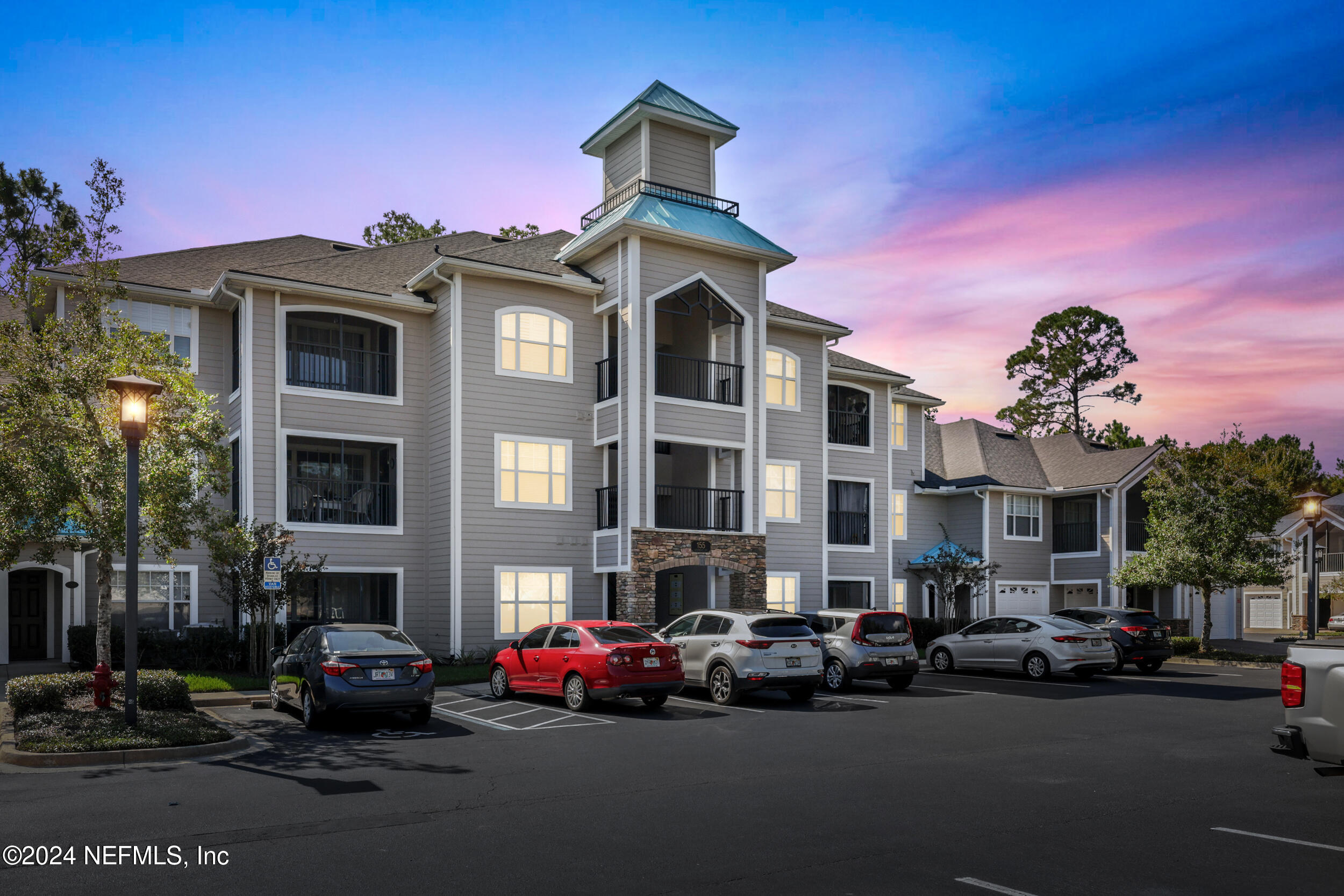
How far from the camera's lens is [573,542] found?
26172mm

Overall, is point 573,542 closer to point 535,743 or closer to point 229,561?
point 229,561

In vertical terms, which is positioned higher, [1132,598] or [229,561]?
[229,561]

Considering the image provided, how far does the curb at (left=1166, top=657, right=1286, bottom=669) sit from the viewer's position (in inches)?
1108

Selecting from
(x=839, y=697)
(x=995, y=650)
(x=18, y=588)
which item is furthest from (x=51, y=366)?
(x=995, y=650)

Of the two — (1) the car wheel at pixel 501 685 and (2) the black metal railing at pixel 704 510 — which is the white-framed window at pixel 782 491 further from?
(1) the car wheel at pixel 501 685

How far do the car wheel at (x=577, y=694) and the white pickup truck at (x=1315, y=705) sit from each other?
33.2 feet

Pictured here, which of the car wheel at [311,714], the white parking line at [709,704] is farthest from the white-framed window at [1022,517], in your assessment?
the car wheel at [311,714]

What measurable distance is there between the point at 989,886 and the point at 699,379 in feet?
70.7

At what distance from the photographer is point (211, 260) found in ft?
91.4

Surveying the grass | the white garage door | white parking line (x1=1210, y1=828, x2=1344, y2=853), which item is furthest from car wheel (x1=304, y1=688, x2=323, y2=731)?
the white garage door

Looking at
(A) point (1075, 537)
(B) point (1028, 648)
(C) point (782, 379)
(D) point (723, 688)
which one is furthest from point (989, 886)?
(A) point (1075, 537)

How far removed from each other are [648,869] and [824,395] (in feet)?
82.7

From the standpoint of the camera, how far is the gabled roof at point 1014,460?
38594 millimetres

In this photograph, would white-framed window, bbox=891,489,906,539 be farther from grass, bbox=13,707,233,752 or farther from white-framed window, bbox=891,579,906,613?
grass, bbox=13,707,233,752
